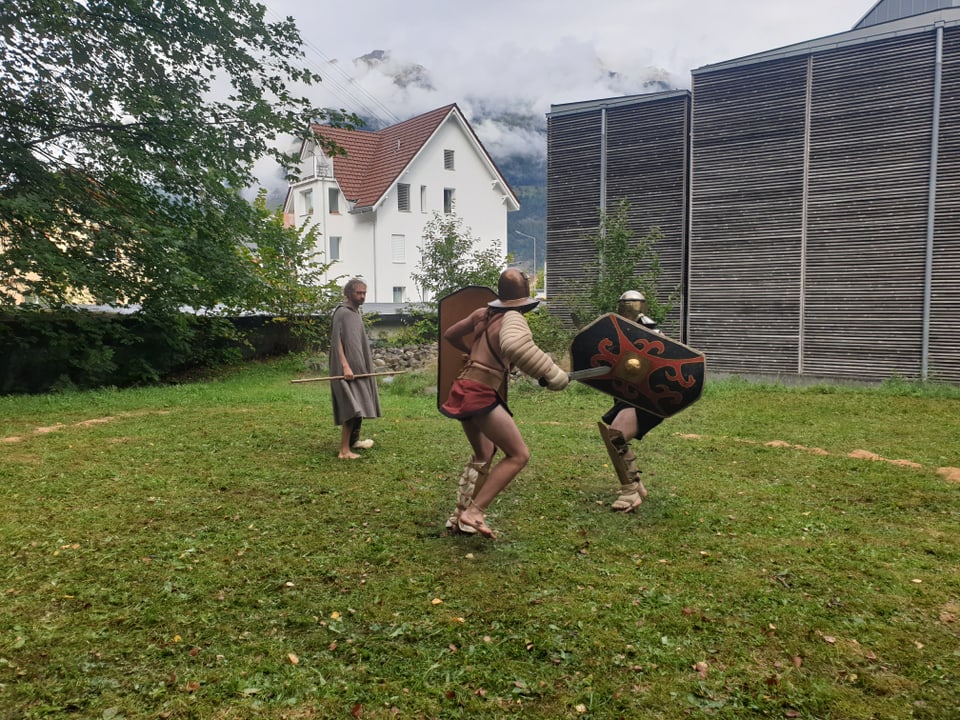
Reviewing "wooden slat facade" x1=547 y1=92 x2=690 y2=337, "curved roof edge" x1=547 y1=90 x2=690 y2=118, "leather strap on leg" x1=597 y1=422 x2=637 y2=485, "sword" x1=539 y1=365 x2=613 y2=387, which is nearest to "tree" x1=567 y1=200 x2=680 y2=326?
"wooden slat facade" x1=547 y1=92 x2=690 y2=337

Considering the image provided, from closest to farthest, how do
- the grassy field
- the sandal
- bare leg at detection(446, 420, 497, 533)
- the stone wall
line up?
1. the grassy field
2. the sandal
3. bare leg at detection(446, 420, 497, 533)
4. the stone wall

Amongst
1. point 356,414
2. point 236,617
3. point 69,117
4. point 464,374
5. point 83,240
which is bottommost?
point 236,617

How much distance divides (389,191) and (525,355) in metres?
29.9

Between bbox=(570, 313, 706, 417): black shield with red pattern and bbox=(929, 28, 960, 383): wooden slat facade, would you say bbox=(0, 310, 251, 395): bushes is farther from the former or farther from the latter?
bbox=(929, 28, 960, 383): wooden slat facade

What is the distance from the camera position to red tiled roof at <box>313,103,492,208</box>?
33.4 meters

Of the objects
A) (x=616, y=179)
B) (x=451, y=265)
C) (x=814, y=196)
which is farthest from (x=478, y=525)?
(x=451, y=265)

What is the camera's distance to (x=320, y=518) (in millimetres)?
6145

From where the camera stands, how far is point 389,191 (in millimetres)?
33562

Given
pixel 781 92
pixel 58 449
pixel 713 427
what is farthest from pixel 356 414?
pixel 781 92

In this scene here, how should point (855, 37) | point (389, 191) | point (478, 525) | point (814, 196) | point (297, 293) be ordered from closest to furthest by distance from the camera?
point (478, 525) < point (855, 37) < point (814, 196) < point (297, 293) < point (389, 191)

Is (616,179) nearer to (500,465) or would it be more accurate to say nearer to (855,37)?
(855,37)

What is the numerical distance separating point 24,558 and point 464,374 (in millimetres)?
3284

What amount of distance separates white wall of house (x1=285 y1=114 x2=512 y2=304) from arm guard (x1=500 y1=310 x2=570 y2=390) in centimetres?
2875

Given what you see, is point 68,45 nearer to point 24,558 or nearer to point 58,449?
point 58,449
